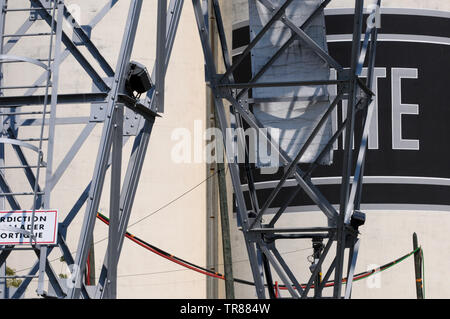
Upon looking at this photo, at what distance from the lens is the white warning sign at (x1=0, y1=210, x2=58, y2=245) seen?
10.4 m

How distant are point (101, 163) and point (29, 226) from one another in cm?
123

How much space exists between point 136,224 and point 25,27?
16656 millimetres

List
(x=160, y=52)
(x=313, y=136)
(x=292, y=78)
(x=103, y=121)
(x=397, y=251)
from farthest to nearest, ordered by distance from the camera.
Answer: (x=397, y=251)
(x=292, y=78)
(x=313, y=136)
(x=160, y=52)
(x=103, y=121)

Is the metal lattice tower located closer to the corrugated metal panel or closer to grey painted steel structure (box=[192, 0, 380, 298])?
grey painted steel structure (box=[192, 0, 380, 298])

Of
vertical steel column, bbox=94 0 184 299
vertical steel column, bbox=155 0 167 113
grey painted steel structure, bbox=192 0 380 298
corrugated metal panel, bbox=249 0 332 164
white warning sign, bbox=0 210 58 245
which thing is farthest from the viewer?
corrugated metal panel, bbox=249 0 332 164

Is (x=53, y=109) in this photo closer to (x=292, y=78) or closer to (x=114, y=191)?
(x=114, y=191)

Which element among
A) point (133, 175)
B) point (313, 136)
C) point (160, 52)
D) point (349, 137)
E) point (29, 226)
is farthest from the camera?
point (313, 136)

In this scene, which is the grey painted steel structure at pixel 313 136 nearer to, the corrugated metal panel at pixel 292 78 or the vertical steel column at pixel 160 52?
the corrugated metal panel at pixel 292 78

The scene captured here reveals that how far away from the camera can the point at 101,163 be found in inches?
426

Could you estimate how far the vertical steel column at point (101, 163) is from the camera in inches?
413

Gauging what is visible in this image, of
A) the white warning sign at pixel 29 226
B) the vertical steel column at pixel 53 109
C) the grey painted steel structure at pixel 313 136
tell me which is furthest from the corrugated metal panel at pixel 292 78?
the white warning sign at pixel 29 226

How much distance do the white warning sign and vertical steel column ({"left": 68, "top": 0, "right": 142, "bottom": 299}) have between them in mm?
390

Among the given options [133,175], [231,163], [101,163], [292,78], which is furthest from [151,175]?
[101,163]

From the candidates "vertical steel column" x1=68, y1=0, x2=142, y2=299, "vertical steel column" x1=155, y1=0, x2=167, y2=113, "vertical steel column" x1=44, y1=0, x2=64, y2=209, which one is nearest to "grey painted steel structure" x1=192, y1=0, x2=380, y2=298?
"vertical steel column" x1=155, y1=0, x2=167, y2=113
